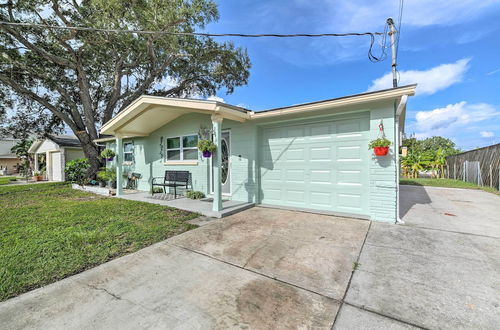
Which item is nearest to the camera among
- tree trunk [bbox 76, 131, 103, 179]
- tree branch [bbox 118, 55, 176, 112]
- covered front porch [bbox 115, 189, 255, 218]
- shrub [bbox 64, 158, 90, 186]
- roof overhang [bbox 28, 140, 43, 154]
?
covered front porch [bbox 115, 189, 255, 218]

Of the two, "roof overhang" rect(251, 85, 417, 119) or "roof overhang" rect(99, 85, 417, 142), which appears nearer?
"roof overhang" rect(251, 85, 417, 119)

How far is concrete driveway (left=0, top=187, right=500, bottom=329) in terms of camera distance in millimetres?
1884

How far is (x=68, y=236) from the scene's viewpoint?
12.3 feet

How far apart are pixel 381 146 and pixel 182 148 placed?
645 cm

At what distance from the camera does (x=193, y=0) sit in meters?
10.6

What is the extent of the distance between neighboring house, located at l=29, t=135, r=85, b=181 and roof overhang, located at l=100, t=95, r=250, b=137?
11483mm

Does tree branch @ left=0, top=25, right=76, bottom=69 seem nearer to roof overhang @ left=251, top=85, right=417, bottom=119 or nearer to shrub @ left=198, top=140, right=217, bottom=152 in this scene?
shrub @ left=198, top=140, right=217, bottom=152

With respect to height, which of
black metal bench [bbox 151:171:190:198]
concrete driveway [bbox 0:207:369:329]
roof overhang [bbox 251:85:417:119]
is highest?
roof overhang [bbox 251:85:417:119]

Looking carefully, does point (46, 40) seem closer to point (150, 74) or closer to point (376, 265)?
point (150, 74)

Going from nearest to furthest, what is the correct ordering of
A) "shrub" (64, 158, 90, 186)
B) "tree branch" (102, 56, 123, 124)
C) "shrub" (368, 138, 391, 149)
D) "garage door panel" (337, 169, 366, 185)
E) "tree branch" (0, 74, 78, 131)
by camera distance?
"shrub" (368, 138, 391, 149) → "garage door panel" (337, 169, 366, 185) → "tree branch" (0, 74, 78, 131) → "tree branch" (102, 56, 123, 124) → "shrub" (64, 158, 90, 186)

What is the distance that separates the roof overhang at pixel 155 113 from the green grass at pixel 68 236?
2743 mm

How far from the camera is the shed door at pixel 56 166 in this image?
16188 millimetres

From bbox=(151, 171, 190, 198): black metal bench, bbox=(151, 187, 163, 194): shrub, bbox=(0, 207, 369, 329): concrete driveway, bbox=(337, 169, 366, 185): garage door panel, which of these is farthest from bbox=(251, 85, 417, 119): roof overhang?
bbox=(151, 187, 163, 194): shrub

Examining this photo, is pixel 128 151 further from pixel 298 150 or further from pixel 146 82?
pixel 298 150
